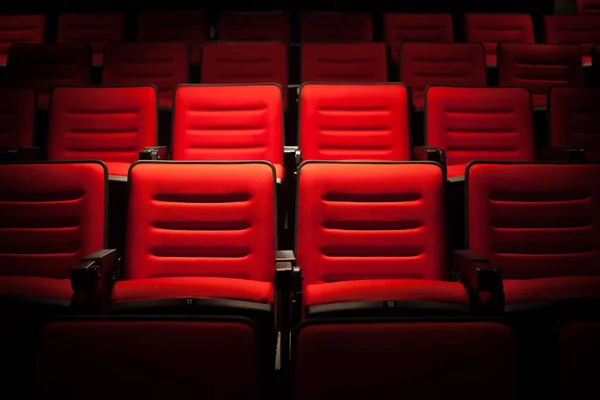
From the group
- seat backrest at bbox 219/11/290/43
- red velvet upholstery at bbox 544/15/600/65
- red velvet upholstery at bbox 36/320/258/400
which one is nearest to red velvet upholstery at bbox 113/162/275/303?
red velvet upholstery at bbox 36/320/258/400

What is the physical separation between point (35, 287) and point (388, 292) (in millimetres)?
366

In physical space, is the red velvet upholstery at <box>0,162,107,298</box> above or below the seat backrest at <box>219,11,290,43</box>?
below

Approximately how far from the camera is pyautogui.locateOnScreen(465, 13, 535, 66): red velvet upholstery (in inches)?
63.9

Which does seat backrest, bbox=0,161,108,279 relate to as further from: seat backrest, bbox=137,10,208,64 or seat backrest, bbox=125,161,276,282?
seat backrest, bbox=137,10,208,64

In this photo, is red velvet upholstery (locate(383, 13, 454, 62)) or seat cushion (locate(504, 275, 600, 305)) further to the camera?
red velvet upholstery (locate(383, 13, 454, 62))

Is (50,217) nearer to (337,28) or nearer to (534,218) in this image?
(534,218)

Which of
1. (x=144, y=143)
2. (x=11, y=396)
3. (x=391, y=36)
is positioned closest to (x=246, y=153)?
(x=144, y=143)

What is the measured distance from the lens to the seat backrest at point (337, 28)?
1.51m

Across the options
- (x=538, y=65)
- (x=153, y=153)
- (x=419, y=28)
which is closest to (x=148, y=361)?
(x=153, y=153)

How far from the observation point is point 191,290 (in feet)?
1.80

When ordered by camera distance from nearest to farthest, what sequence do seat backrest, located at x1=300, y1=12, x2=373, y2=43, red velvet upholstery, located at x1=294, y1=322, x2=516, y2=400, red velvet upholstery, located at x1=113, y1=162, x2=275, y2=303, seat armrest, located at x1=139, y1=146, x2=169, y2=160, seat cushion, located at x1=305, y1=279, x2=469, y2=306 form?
red velvet upholstery, located at x1=294, y1=322, x2=516, y2=400 < seat cushion, located at x1=305, y1=279, x2=469, y2=306 < red velvet upholstery, located at x1=113, y1=162, x2=275, y2=303 < seat armrest, located at x1=139, y1=146, x2=169, y2=160 < seat backrest, located at x1=300, y1=12, x2=373, y2=43

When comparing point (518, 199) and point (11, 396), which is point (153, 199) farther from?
point (518, 199)

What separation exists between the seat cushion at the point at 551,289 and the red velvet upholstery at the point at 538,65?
78cm

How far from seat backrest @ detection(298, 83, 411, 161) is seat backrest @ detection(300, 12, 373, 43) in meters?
0.58
